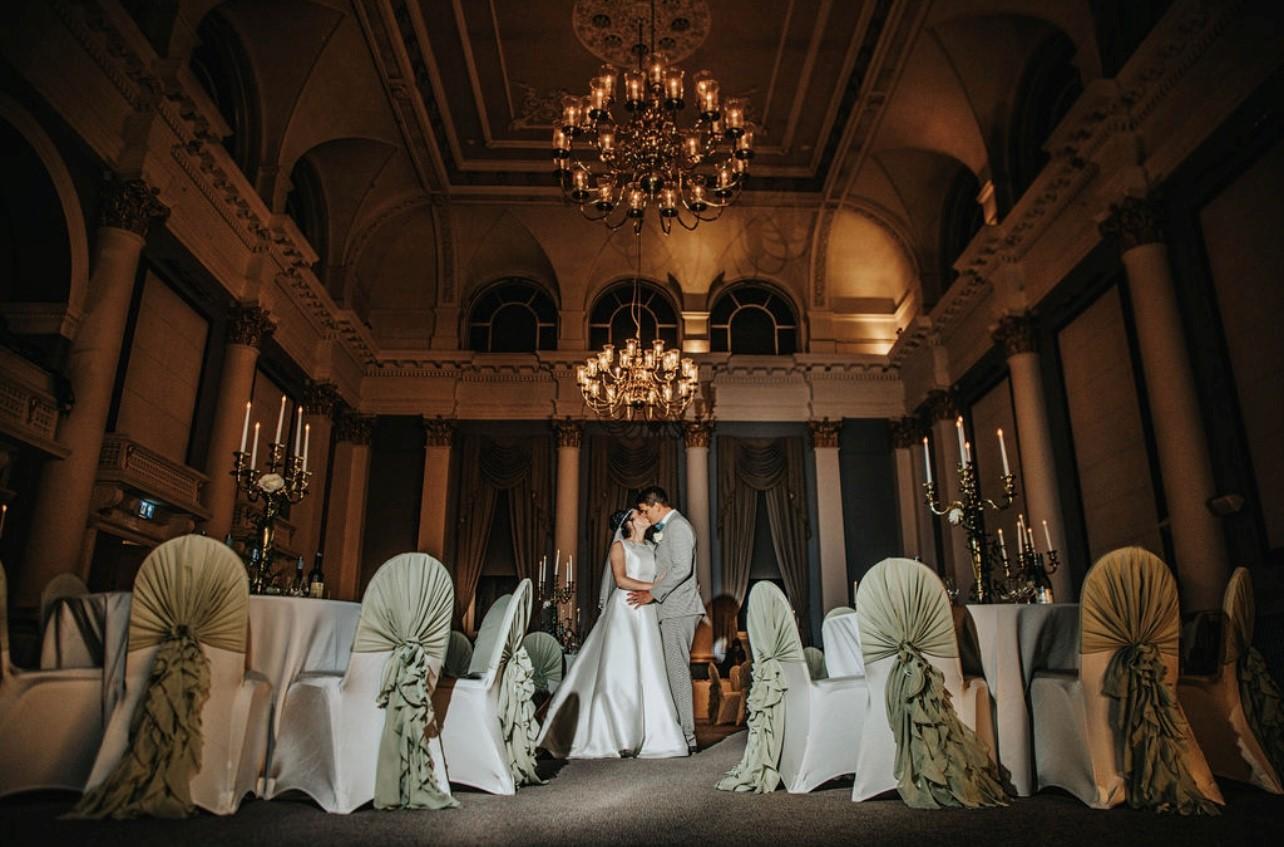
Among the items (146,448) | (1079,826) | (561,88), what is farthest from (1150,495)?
(146,448)

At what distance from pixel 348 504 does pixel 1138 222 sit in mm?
9357

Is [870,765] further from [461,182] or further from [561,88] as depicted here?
[461,182]

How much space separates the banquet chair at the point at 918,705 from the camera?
263 centimetres

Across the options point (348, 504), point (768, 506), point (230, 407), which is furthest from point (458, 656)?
point (768, 506)

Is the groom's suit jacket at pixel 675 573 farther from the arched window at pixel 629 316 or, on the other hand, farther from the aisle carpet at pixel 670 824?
the arched window at pixel 629 316

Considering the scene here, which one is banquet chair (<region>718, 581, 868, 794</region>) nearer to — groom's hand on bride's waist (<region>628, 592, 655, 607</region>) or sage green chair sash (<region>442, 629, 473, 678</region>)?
groom's hand on bride's waist (<region>628, 592, 655, 607</region>)

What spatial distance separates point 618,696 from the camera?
4.17 m

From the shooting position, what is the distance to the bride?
4.10 m

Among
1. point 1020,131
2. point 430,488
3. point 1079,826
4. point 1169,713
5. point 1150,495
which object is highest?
point 1020,131

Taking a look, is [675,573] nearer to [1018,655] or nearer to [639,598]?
[639,598]

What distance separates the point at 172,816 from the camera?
7.89 feet

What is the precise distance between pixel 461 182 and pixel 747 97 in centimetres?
405

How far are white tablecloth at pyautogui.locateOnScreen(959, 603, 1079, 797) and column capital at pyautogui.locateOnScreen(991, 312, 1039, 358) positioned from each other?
211 inches

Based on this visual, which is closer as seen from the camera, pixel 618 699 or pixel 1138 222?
pixel 618 699
